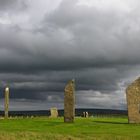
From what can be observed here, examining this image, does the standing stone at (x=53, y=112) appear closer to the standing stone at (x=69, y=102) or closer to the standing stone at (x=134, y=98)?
the standing stone at (x=69, y=102)

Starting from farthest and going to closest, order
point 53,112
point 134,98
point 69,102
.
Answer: point 53,112, point 69,102, point 134,98

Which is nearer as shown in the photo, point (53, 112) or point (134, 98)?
point (134, 98)

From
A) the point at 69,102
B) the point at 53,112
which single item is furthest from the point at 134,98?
the point at 53,112

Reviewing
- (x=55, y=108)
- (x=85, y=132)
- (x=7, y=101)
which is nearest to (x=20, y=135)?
(x=85, y=132)

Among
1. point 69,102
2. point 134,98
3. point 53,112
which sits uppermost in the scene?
point 134,98

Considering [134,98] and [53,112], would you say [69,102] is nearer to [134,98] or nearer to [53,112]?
[134,98]

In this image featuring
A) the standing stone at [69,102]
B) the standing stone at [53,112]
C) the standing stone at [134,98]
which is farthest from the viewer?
the standing stone at [53,112]

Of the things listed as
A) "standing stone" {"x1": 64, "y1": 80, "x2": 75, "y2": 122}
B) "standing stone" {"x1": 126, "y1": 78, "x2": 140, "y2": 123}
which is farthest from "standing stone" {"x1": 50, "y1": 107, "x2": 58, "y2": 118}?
"standing stone" {"x1": 126, "y1": 78, "x2": 140, "y2": 123}

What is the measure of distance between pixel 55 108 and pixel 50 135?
39.1 metres

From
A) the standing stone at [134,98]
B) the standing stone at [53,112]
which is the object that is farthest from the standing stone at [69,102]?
the standing stone at [53,112]

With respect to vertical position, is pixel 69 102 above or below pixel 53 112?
above

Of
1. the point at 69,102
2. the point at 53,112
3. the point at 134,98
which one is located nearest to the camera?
the point at 134,98

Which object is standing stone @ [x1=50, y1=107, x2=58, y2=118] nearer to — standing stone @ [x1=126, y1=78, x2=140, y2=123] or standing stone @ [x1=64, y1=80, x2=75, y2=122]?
standing stone @ [x1=64, y1=80, x2=75, y2=122]

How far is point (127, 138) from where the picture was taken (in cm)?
2877
